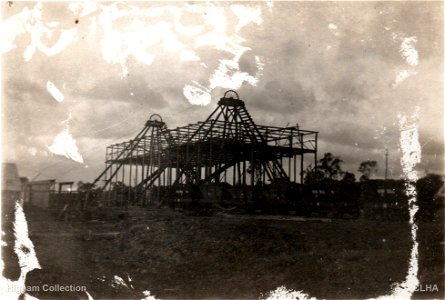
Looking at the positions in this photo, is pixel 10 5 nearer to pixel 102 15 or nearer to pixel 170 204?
pixel 102 15

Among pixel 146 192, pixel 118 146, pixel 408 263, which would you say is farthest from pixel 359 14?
pixel 118 146

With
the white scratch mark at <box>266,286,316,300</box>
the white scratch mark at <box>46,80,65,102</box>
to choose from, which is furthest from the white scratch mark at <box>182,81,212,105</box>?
the white scratch mark at <box>266,286,316,300</box>

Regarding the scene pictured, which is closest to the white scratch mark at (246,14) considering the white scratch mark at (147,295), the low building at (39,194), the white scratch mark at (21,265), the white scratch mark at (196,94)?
the white scratch mark at (196,94)

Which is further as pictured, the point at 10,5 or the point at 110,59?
the point at 110,59

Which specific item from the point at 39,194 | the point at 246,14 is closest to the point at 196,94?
the point at 246,14

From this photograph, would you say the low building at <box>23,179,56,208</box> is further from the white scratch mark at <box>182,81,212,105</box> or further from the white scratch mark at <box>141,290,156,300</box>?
the white scratch mark at <box>141,290,156,300</box>

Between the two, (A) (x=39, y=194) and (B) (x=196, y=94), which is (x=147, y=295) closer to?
(B) (x=196, y=94)
